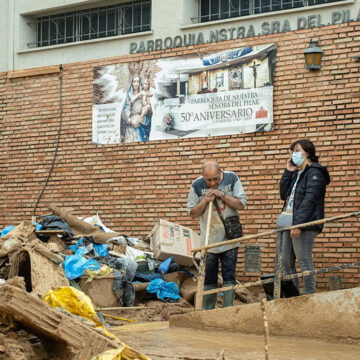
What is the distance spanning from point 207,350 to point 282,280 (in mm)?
1519

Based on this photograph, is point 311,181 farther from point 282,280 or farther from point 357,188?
point 357,188

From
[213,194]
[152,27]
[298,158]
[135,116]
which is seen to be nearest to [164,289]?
[213,194]

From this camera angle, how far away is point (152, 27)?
12.5 metres

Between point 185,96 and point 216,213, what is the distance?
183 inches

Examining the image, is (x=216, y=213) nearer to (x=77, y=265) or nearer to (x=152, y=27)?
(x=77, y=265)

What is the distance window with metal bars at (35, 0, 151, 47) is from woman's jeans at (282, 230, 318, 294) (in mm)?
6560

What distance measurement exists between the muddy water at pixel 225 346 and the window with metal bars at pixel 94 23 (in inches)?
285

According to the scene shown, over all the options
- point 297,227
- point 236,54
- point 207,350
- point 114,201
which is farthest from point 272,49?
point 207,350

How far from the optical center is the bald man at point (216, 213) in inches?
302

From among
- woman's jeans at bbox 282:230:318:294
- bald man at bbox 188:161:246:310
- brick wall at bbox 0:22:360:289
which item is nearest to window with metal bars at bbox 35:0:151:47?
brick wall at bbox 0:22:360:289

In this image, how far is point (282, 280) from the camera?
7.21 meters

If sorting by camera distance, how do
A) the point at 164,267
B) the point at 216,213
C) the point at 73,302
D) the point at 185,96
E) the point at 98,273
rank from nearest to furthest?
1. the point at 73,302
2. the point at 216,213
3. the point at 98,273
4. the point at 164,267
5. the point at 185,96

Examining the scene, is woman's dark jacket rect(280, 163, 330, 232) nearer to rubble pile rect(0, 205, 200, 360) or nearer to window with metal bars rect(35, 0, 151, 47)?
rubble pile rect(0, 205, 200, 360)

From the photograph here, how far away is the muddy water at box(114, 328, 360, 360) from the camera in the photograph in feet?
18.8
